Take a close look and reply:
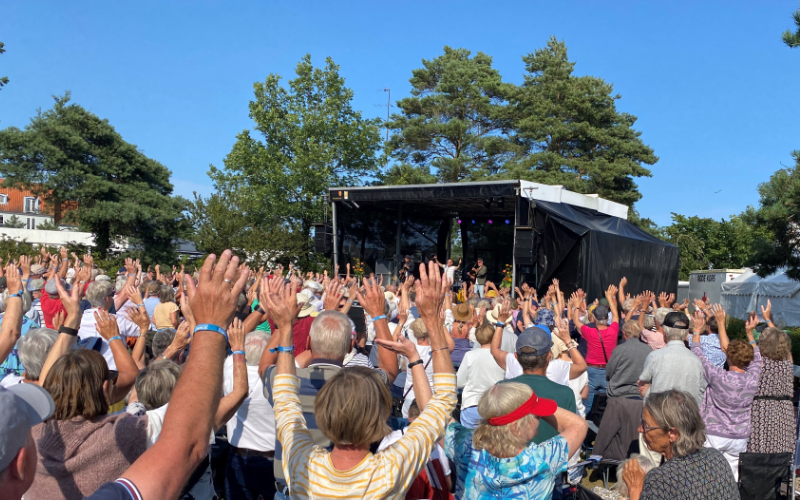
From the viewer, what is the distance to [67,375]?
2326mm

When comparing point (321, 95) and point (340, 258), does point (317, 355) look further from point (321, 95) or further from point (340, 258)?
point (321, 95)

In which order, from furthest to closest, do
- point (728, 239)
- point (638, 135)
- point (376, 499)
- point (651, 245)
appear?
point (728, 239) → point (638, 135) → point (651, 245) → point (376, 499)

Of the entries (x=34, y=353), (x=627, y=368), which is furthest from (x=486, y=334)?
(x=34, y=353)

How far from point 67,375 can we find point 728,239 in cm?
4418

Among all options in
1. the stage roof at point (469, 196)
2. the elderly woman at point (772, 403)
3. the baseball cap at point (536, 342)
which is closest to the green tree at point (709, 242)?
the stage roof at point (469, 196)

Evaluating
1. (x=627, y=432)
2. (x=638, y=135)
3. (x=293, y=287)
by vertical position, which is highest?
(x=638, y=135)

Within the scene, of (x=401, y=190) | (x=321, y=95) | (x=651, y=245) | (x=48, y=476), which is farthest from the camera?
(x=321, y=95)

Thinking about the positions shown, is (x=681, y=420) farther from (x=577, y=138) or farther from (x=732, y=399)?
(x=577, y=138)

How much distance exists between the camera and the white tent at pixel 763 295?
18.7m

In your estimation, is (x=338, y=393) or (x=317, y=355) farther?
(x=317, y=355)

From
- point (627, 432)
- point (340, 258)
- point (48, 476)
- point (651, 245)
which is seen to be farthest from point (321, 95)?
point (48, 476)

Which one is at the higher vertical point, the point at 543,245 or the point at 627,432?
the point at 543,245

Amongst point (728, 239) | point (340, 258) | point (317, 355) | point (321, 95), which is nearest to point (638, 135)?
point (728, 239)

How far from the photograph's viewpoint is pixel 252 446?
3436 millimetres
